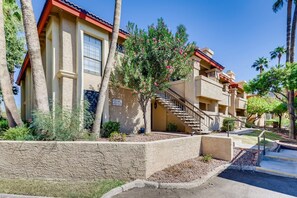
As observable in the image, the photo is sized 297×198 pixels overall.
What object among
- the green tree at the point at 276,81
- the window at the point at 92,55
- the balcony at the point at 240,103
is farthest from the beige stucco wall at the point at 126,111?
the balcony at the point at 240,103

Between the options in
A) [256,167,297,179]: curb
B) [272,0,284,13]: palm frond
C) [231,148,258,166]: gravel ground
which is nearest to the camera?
[256,167,297,179]: curb

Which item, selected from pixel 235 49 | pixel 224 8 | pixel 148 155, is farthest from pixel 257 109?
pixel 148 155

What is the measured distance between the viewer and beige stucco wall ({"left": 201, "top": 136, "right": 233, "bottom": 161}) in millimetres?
7262

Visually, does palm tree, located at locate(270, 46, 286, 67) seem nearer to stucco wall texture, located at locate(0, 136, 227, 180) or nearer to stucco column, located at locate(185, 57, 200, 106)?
stucco column, located at locate(185, 57, 200, 106)

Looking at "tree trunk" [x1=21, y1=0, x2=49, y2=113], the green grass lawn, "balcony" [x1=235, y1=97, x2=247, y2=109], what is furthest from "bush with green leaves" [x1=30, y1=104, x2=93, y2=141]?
"balcony" [x1=235, y1=97, x2=247, y2=109]

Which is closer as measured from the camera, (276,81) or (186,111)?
(276,81)

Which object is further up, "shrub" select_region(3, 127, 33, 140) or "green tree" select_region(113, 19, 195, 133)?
"green tree" select_region(113, 19, 195, 133)

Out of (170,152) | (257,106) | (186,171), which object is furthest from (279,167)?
(257,106)

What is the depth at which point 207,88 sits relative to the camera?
44.1ft

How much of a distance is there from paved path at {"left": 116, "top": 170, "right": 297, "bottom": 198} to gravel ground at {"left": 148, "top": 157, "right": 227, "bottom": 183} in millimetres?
444

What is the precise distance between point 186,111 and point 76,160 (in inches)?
379

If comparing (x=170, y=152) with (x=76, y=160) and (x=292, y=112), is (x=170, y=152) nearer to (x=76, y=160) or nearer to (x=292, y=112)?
(x=76, y=160)

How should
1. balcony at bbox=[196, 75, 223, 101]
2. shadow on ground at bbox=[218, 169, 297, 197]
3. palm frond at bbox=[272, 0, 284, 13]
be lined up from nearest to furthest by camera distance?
shadow on ground at bbox=[218, 169, 297, 197] < balcony at bbox=[196, 75, 223, 101] < palm frond at bbox=[272, 0, 284, 13]

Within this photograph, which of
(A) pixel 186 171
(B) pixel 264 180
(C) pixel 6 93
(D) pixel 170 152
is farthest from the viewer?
(C) pixel 6 93
